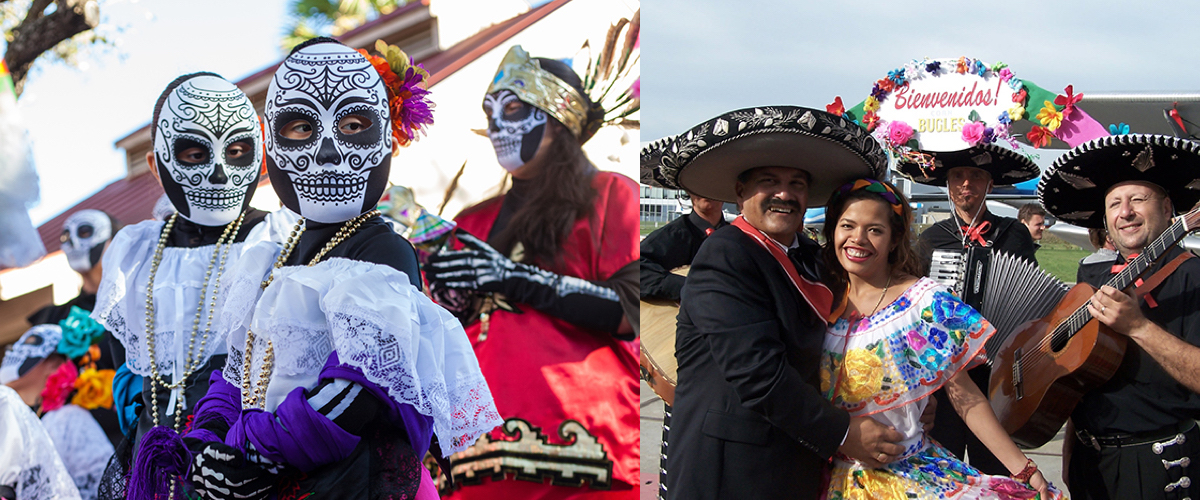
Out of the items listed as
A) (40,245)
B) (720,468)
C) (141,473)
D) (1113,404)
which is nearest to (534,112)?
(720,468)

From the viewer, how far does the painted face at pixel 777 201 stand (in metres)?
2.70

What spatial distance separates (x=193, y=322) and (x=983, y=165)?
142 inches

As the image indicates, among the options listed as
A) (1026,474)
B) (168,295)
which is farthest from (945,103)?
(168,295)

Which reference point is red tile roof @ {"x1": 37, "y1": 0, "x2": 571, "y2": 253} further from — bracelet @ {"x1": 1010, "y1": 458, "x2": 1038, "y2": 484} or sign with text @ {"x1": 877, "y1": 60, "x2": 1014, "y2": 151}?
bracelet @ {"x1": 1010, "y1": 458, "x2": 1038, "y2": 484}

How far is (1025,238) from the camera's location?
4086 millimetres

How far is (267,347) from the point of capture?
2.37 m

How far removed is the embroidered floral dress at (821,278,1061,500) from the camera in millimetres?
2475

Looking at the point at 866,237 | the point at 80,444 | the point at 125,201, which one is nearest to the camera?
the point at 866,237

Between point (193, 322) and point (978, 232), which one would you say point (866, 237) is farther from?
point (193, 322)

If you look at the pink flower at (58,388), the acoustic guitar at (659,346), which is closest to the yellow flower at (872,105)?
the acoustic guitar at (659,346)

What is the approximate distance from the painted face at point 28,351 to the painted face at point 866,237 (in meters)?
4.86

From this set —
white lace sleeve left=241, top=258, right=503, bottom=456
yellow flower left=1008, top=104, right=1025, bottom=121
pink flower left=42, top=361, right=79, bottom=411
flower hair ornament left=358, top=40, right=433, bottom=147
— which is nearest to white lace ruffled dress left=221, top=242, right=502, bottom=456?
white lace sleeve left=241, top=258, right=503, bottom=456

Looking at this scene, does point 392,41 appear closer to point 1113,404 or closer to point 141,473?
point 141,473

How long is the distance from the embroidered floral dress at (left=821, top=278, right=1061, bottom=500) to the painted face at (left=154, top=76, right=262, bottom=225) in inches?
99.4
